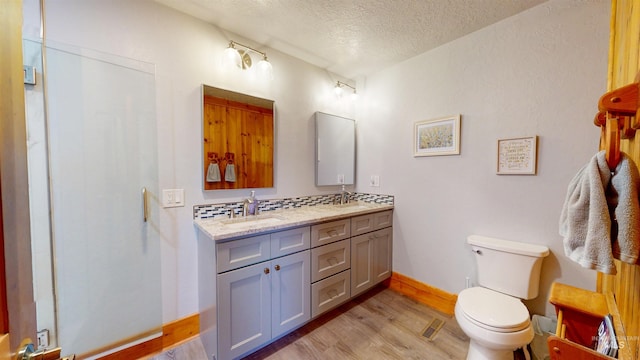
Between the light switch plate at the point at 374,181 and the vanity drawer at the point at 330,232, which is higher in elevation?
the light switch plate at the point at 374,181

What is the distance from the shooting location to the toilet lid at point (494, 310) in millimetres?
1265

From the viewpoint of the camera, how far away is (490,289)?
66.0 inches

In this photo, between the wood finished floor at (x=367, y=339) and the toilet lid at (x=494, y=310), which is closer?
the toilet lid at (x=494, y=310)

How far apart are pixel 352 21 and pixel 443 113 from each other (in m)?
1.10

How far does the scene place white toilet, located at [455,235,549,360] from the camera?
1258mm

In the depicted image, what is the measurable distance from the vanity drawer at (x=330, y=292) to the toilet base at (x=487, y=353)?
94cm

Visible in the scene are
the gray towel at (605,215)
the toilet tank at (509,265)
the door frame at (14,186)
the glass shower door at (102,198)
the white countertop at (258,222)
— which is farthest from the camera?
the toilet tank at (509,265)

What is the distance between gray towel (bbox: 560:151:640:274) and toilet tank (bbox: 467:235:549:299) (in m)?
1.18

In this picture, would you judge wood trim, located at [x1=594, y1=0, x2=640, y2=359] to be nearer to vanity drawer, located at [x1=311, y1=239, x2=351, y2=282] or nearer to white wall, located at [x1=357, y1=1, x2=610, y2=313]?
white wall, located at [x1=357, y1=1, x2=610, y2=313]

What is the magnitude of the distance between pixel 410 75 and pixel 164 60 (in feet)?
6.93

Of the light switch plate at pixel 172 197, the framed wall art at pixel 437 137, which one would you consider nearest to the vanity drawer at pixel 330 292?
the light switch plate at pixel 172 197

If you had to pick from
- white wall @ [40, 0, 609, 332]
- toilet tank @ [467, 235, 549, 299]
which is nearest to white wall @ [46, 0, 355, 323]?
white wall @ [40, 0, 609, 332]

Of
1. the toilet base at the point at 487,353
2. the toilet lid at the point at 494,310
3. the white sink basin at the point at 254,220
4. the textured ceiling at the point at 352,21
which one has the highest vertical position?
the textured ceiling at the point at 352,21

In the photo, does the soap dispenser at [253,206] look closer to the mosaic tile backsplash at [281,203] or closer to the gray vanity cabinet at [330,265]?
the mosaic tile backsplash at [281,203]
